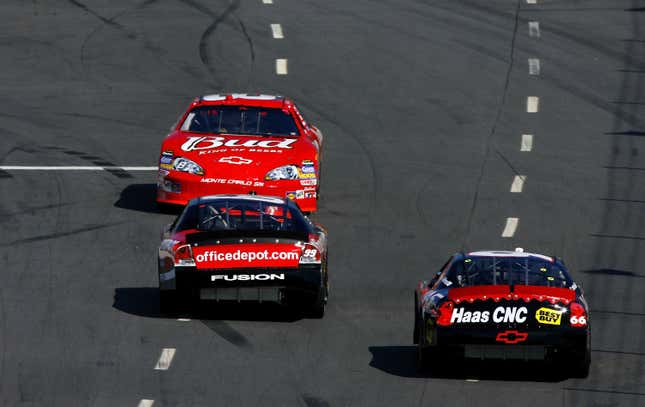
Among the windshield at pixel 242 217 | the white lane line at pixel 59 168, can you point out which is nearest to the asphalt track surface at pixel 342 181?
the white lane line at pixel 59 168

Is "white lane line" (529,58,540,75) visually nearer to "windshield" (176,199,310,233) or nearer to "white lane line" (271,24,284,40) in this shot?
"white lane line" (271,24,284,40)

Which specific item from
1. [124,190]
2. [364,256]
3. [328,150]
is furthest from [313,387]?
[328,150]

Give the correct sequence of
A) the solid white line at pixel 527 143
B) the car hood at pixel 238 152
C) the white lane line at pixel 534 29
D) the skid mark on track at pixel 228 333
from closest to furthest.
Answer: the skid mark on track at pixel 228 333 → the car hood at pixel 238 152 → the solid white line at pixel 527 143 → the white lane line at pixel 534 29

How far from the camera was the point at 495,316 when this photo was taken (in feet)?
52.5

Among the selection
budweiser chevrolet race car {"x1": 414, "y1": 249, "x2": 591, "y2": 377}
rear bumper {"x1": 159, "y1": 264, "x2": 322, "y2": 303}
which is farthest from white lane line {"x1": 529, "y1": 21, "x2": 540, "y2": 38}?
budweiser chevrolet race car {"x1": 414, "y1": 249, "x2": 591, "y2": 377}

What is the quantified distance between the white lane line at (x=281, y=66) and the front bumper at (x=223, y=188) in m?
11.2

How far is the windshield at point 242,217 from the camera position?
19125mm

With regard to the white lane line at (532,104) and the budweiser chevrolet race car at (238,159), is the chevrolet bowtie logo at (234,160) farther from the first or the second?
the white lane line at (532,104)

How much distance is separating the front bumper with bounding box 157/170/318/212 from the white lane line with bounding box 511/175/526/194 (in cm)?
433

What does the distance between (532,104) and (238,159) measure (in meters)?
11.0

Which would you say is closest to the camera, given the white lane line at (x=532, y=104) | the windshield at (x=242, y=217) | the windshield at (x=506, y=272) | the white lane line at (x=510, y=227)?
the windshield at (x=506, y=272)

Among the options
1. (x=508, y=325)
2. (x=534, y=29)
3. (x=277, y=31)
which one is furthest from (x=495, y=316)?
(x=534, y=29)

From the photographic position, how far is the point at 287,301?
59.8 ft

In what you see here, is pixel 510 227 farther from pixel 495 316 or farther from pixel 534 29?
pixel 534 29
